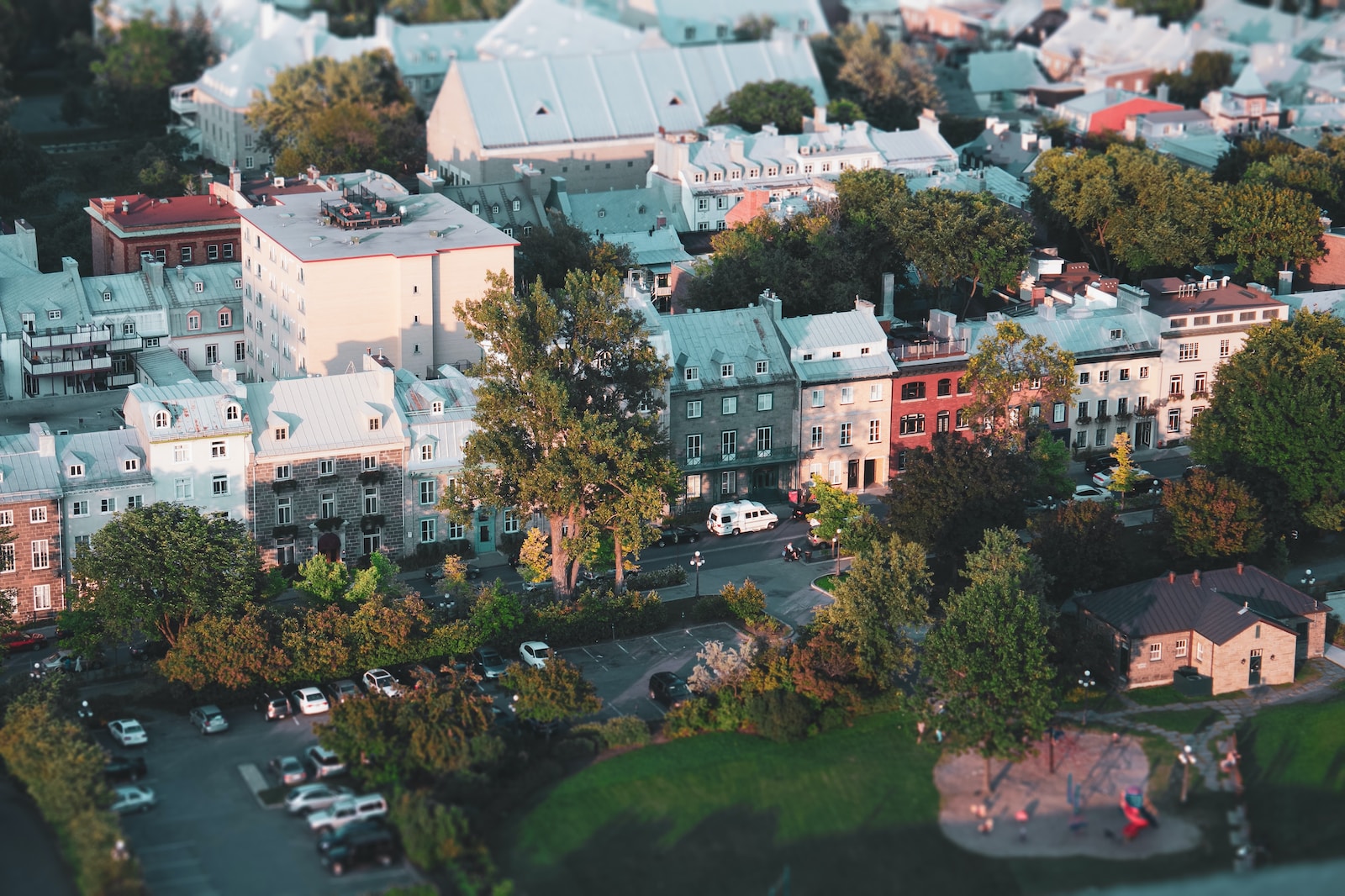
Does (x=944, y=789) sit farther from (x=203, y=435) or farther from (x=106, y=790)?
(x=203, y=435)

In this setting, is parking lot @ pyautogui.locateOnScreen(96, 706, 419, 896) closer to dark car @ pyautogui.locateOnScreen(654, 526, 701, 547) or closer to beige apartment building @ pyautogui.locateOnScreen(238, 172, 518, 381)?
dark car @ pyautogui.locateOnScreen(654, 526, 701, 547)

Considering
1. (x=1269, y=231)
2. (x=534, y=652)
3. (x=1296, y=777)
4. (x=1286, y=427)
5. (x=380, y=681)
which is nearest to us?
(x=1296, y=777)

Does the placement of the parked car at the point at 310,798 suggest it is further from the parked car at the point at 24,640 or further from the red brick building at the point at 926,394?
the red brick building at the point at 926,394

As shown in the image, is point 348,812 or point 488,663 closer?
point 348,812

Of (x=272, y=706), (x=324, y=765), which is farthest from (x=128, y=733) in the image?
(x=324, y=765)

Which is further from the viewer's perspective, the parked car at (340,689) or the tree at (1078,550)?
the tree at (1078,550)

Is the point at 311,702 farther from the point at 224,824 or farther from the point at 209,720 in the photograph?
the point at 224,824

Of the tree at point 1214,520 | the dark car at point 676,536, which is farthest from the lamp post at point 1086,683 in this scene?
the dark car at point 676,536
